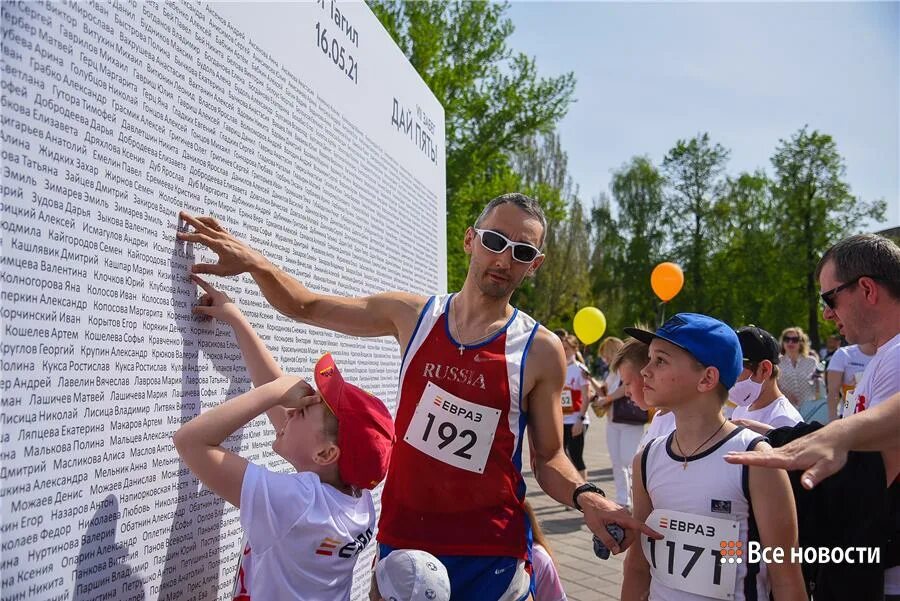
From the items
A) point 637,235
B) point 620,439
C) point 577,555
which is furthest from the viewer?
point 637,235

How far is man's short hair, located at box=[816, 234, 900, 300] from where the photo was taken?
2.59 metres

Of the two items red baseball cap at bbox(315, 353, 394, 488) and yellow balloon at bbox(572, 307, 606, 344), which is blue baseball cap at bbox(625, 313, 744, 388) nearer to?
red baseball cap at bbox(315, 353, 394, 488)

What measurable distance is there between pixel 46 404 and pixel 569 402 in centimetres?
733

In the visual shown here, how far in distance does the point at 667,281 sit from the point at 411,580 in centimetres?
977

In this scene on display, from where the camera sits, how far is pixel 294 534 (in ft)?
6.39

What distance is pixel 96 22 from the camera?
6.05ft

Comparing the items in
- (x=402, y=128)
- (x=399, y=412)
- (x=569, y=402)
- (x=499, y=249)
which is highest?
(x=402, y=128)

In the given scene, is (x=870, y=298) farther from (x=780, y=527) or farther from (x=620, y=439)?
(x=620, y=439)

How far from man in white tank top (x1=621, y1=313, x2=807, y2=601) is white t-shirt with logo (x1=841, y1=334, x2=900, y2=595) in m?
0.40

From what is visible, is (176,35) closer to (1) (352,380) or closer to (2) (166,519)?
(2) (166,519)

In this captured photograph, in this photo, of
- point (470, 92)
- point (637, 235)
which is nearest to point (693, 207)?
point (637, 235)

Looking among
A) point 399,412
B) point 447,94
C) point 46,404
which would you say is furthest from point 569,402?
point 447,94

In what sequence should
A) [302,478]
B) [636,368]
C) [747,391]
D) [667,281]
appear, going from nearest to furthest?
[302,478] → [636,368] → [747,391] → [667,281]

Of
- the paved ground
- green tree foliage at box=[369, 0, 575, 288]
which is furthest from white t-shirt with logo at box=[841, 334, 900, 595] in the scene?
green tree foliage at box=[369, 0, 575, 288]
